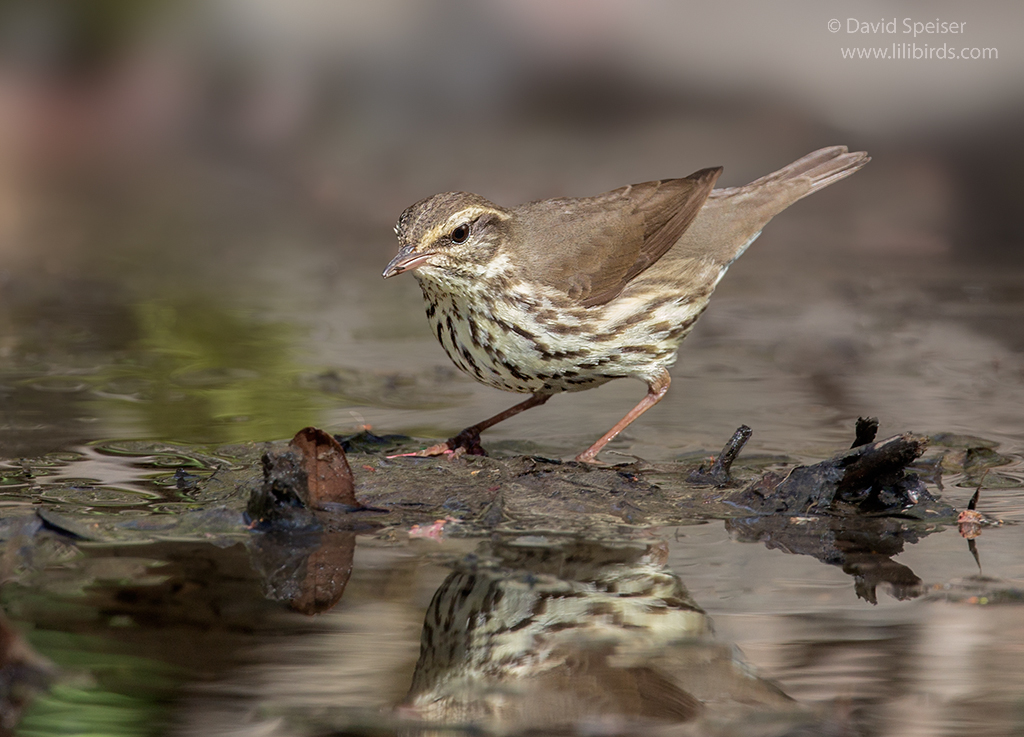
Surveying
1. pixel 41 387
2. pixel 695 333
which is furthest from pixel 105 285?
pixel 695 333

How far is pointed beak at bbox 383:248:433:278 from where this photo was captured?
488 cm

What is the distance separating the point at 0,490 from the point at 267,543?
1.09 meters

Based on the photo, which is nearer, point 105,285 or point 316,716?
point 316,716

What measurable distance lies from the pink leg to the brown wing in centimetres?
46

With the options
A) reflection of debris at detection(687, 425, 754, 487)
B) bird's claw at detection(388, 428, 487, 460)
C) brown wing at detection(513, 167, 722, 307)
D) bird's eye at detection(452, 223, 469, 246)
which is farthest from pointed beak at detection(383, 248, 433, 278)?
reflection of debris at detection(687, 425, 754, 487)

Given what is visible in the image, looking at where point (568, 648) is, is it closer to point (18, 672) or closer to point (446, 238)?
point (18, 672)

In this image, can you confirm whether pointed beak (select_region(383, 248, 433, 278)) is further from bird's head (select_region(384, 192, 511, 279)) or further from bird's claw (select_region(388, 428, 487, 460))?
bird's claw (select_region(388, 428, 487, 460))

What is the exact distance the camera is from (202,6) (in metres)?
13.2

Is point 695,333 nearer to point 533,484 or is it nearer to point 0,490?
point 533,484

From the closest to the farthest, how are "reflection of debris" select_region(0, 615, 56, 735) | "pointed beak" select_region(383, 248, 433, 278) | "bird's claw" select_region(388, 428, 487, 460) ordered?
"reflection of debris" select_region(0, 615, 56, 735) < "pointed beak" select_region(383, 248, 433, 278) < "bird's claw" select_region(388, 428, 487, 460)

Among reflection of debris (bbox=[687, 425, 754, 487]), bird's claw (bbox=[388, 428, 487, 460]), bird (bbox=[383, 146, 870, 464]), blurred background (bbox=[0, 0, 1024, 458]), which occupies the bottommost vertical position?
reflection of debris (bbox=[687, 425, 754, 487])

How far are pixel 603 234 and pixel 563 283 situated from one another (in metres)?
0.50

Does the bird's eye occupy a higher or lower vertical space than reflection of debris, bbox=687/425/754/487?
higher

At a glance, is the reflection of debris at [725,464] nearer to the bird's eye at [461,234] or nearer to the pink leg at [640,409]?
the pink leg at [640,409]
